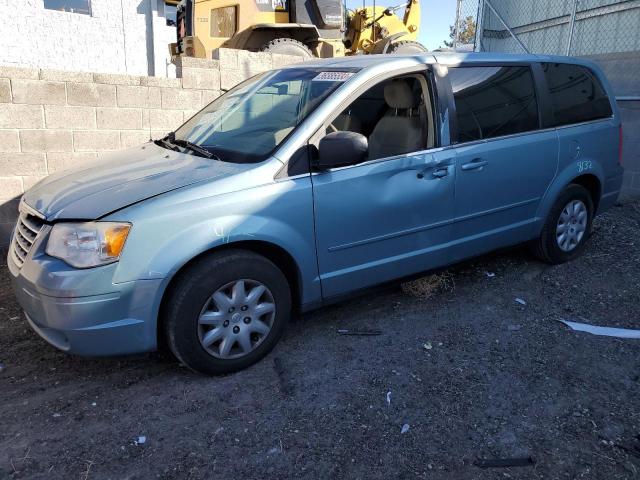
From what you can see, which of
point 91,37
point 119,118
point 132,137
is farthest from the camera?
point 91,37

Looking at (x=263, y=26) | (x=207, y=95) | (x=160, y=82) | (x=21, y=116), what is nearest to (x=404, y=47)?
(x=263, y=26)

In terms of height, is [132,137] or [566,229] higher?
[132,137]

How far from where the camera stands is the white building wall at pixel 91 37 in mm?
9797

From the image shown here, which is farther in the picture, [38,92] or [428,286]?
[38,92]

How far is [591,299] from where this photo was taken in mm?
4090

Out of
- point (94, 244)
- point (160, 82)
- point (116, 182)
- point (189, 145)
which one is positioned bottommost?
point (94, 244)

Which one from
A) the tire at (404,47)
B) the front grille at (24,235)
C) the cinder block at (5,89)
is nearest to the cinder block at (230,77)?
the cinder block at (5,89)

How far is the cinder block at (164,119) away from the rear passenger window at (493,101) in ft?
10.8

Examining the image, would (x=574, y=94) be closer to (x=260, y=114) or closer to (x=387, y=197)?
(x=387, y=197)

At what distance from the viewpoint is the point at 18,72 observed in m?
4.80

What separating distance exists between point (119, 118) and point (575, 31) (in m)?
7.47

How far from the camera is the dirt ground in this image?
2.35m

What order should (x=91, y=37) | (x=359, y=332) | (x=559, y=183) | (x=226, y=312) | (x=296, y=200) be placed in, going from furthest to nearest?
(x=91, y=37)
(x=559, y=183)
(x=359, y=332)
(x=296, y=200)
(x=226, y=312)

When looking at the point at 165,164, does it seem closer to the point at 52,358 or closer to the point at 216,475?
the point at 52,358
